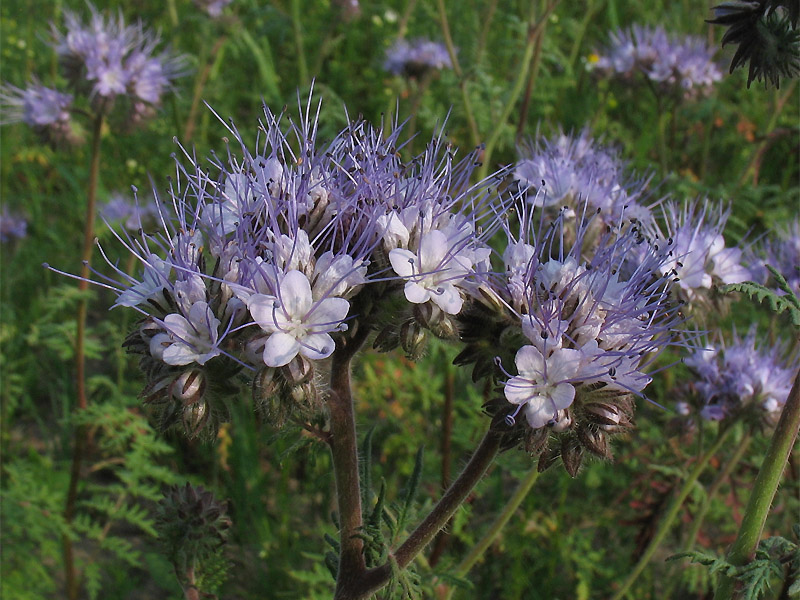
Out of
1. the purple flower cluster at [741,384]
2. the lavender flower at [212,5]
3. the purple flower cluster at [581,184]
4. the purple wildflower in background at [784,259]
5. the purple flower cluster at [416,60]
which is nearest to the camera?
the purple flower cluster at [581,184]

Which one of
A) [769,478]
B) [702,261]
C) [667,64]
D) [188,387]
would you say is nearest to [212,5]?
[667,64]

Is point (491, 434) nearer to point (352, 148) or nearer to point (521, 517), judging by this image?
point (352, 148)

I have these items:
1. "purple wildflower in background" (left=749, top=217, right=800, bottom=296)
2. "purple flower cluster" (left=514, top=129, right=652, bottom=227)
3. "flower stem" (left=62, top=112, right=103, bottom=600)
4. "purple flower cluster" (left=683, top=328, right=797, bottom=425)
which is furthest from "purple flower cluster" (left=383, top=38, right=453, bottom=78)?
"purple flower cluster" (left=683, top=328, right=797, bottom=425)

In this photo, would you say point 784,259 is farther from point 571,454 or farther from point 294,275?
point 294,275

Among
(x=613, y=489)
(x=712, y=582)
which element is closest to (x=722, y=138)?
(x=613, y=489)

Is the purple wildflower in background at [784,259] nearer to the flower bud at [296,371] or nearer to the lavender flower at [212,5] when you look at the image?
the flower bud at [296,371]

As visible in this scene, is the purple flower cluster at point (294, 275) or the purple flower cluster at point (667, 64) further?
the purple flower cluster at point (667, 64)

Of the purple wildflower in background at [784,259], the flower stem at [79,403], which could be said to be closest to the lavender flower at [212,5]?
the flower stem at [79,403]
